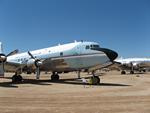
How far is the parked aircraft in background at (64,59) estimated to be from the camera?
2736 centimetres

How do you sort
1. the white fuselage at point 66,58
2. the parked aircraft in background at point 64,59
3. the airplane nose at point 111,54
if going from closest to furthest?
the airplane nose at point 111,54
the parked aircraft in background at point 64,59
the white fuselage at point 66,58

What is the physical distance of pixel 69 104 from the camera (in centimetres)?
1423

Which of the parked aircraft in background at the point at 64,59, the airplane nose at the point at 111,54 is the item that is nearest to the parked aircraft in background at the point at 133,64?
the parked aircraft in background at the point at 64,59

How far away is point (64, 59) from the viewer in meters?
30.6

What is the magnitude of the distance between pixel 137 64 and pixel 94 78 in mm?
49856

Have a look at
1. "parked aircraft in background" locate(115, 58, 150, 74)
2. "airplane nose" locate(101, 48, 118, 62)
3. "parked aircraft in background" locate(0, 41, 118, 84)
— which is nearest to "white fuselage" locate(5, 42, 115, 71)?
"parked aircraft in background" locate(0, 41, 118, 84)

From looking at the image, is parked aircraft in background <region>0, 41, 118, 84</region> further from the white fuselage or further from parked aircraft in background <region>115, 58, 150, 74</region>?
parked aircraft in background <region>115, 58, 150, 74</region>

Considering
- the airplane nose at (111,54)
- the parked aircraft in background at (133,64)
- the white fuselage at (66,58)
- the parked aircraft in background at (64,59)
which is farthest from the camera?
the parked aircraft in background at (133,64)

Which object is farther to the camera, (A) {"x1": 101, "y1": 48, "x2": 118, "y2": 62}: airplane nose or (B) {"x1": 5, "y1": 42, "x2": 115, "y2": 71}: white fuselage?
(B) {"x1": 5, "y1": 42, "x2": 115, "y2": 71}: white fuselage

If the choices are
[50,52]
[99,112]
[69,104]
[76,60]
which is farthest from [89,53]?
[99,112]

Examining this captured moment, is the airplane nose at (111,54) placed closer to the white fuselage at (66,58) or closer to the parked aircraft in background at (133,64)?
the white fuselage at (66,58)

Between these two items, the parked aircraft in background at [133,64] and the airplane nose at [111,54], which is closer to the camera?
the airplane nose at [111,54]

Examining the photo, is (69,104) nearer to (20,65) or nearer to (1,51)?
(1,51)

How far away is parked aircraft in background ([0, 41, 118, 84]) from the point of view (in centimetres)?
2736
